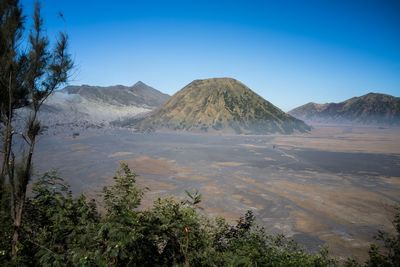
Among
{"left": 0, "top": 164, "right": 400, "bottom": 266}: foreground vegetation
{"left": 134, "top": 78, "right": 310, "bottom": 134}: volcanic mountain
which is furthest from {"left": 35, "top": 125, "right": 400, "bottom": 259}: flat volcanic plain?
{"left": 134, "top": 78, "right": 310, "bottom": 134}: volcanic mountain

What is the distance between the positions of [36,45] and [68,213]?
4693 millimetres

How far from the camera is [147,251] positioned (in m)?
7.14

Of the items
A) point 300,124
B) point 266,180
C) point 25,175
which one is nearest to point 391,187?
point 266,180

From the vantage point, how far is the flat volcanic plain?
2200 cm

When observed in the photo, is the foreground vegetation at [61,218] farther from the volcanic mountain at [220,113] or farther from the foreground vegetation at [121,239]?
the volcanic mountain at [220,113]

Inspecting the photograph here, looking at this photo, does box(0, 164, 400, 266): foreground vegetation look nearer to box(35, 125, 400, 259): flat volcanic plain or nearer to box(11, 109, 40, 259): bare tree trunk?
box(11, 109, 40, 259): bare tree trunk

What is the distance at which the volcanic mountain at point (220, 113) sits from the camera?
115925 mm

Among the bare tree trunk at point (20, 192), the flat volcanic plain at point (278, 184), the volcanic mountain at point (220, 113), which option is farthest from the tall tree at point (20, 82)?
the volcanic mountain at point (220, 113)

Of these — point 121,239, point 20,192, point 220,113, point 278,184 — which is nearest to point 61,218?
point 20,192

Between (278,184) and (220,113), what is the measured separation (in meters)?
88.8

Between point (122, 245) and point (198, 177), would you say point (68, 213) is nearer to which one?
point (122, 245)

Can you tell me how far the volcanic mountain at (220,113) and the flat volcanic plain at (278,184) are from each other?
59.4 m

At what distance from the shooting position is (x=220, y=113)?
399 feet

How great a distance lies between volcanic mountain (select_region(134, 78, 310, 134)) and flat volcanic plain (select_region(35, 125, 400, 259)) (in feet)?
195
